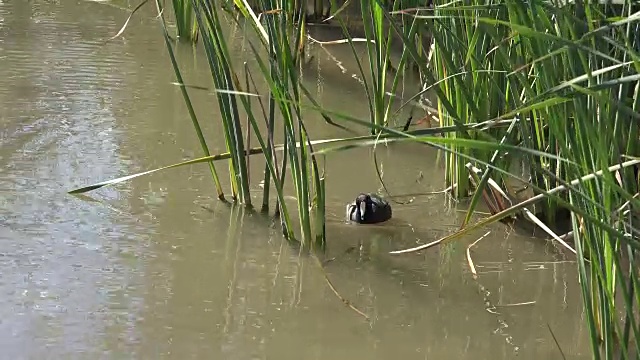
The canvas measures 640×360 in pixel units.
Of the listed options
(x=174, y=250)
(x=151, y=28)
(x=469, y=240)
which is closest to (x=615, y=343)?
(x=469, y=240)

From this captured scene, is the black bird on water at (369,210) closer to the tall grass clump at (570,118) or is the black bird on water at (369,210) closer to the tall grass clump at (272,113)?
the tall grass clump at (272,113)

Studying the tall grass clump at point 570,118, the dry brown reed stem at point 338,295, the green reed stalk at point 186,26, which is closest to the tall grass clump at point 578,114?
the tall grass clump at point 570,118

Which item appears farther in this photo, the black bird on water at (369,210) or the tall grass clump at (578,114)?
the black bird on water at (369,210)

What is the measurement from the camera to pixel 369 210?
5.58ft

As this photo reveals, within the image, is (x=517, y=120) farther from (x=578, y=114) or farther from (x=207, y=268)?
(x=207, y=268)

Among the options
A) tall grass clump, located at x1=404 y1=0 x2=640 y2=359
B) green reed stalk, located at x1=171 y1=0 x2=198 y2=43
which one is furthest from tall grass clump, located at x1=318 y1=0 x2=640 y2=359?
green reed stalk, located at x1=171 y1=0 x2=198 y2=43

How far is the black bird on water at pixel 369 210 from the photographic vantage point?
170cm

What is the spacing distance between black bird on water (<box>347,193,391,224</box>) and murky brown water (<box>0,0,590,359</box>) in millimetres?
22

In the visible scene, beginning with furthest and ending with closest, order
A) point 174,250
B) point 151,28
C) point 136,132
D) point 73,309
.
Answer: point 151,28
point 136,132
point 174,250
point 73,309

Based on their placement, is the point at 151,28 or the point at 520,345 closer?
the point at 520,345

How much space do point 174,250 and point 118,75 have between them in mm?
963

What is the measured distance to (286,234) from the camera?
1645 mm

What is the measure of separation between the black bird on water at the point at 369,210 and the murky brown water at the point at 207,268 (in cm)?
2

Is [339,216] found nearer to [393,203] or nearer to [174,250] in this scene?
[393,203]
